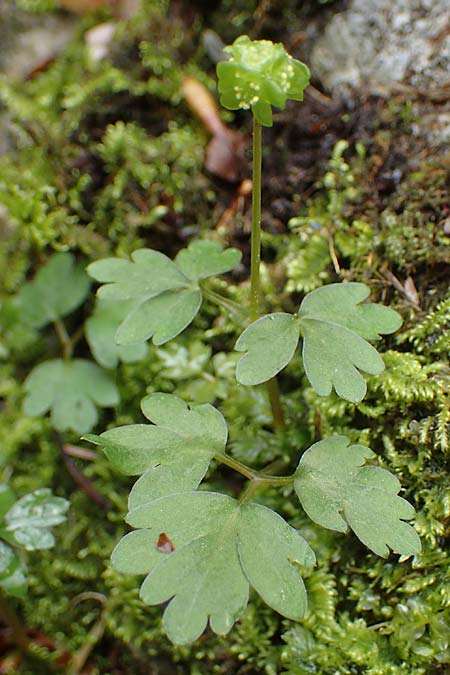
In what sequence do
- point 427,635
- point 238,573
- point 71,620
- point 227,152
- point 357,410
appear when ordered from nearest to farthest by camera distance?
point 238,573, point 427,635, point 357,410, point 71,620, point 227,152

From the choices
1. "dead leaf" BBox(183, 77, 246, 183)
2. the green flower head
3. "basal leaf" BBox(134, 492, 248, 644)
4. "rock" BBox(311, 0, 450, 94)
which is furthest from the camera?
"dead leaf" BBox(183, 77, 246, 183)

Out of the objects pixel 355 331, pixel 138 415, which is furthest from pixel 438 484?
pixel 138 415

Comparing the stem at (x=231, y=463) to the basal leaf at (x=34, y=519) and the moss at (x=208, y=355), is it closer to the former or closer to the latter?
the moss at (x=208, y=355)

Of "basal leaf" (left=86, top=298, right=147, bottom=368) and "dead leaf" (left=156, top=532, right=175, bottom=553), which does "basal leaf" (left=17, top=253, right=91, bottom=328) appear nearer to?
"basal leaf" (left=86, top=298, right=147, bottom=368)

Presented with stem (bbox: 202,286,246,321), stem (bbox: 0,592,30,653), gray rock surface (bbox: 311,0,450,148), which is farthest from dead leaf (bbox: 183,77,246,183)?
stem (bbox: 0,592,30,653)

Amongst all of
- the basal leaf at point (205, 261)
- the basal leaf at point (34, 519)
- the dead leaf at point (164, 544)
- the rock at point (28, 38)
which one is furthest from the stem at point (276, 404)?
the rock at point (28, 38)

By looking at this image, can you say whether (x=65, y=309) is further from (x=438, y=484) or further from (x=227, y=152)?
(x=438, y=484)

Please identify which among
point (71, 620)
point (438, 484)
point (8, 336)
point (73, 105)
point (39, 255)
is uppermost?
point (73, 105)

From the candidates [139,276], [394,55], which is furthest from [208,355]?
[394,55]
